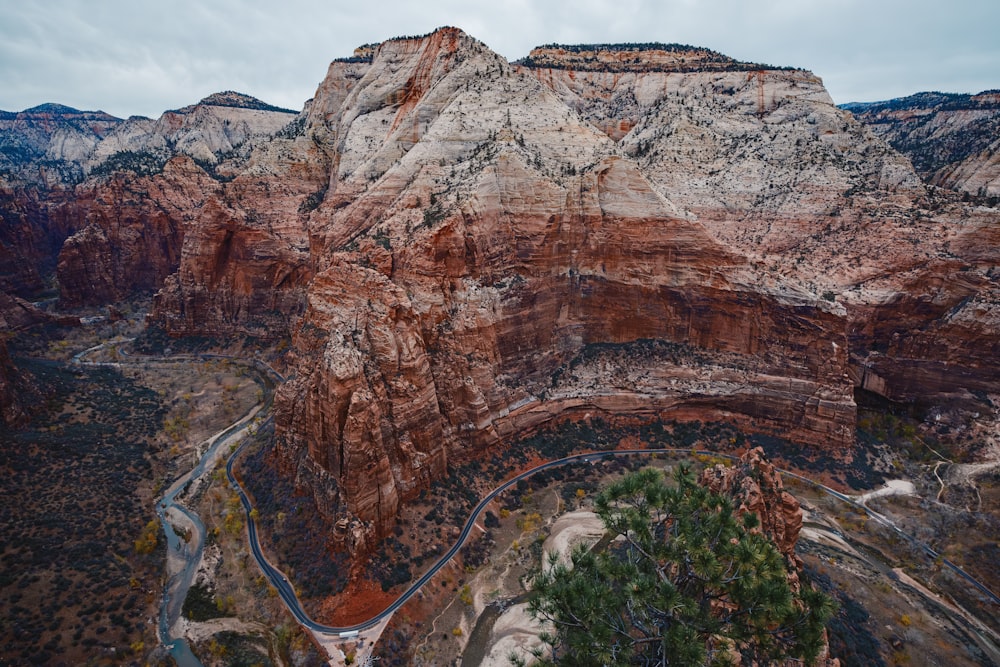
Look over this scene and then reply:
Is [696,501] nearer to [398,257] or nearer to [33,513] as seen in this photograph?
[398,257]

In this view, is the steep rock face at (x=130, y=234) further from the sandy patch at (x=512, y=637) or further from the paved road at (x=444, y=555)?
the sandy patch at (x=512, y=637)

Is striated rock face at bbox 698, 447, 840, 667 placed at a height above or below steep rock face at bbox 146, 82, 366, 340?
below

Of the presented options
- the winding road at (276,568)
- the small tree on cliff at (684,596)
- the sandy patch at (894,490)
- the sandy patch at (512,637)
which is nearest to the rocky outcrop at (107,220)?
the winding road at (276,568)

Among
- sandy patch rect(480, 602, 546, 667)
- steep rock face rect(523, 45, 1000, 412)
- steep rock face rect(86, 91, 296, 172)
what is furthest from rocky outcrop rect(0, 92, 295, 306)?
sandy patch rect(480, 602, 546, 667)

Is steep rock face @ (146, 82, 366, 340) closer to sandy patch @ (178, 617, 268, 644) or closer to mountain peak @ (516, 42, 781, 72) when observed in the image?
sandy patch @ (178, 617, 268, 644)

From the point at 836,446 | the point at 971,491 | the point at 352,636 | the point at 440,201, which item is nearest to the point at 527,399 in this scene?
the point at 440,201
